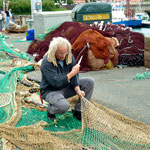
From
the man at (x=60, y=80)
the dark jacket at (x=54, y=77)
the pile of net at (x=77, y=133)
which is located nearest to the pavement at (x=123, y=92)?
the pile of net at (x=77, y=133)

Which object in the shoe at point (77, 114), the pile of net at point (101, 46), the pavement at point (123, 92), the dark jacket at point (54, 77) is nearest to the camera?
the dark jacket at point (54, 77)

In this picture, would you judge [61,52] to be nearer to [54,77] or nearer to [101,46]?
[54,77]

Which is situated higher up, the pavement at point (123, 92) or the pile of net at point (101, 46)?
the pile of net at point (101, 46)

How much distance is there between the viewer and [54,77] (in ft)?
12.6

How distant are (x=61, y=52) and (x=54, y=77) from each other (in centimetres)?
35

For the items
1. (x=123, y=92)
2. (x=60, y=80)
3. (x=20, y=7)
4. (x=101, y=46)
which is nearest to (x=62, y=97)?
(x=60, y=80)

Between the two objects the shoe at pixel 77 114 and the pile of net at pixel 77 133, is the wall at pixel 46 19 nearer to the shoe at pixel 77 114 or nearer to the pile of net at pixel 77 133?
the pile of net at pixel 77 133

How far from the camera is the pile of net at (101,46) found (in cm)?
764

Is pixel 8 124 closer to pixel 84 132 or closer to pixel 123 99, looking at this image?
pixel 84 132

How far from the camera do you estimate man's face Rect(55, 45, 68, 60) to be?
12.3 ft

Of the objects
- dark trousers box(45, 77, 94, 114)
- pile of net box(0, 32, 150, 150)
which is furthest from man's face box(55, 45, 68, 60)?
pile of net box(0, 32, 150, 150)

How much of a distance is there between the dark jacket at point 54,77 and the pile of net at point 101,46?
11.8ft

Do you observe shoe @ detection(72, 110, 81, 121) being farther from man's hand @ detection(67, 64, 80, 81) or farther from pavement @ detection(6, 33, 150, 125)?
pavement @ detection(6, 33, 150, 125)

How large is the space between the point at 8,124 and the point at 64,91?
894mm
